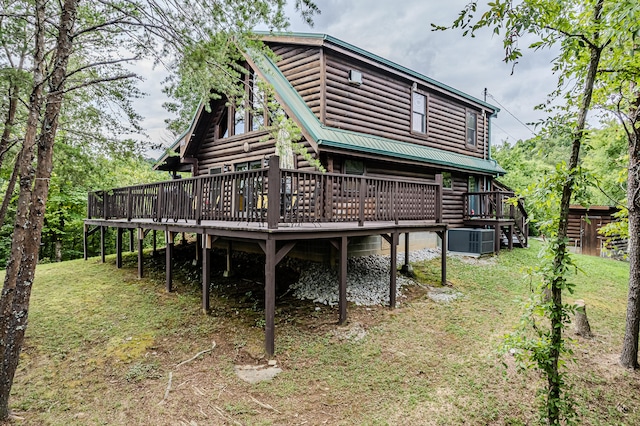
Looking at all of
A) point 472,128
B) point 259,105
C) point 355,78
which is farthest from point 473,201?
point 259,105

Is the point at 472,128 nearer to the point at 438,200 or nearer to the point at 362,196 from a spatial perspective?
the point at 438,200

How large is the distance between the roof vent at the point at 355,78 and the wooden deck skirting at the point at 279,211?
4.10 metres

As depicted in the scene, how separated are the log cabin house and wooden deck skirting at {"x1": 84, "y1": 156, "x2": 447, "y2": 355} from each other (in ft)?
0.09

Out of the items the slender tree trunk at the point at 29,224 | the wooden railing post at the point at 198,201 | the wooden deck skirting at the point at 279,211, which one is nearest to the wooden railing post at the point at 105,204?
the wooden deck skirting at the point at 279,211

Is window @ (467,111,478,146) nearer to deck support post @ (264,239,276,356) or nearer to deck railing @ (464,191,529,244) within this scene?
deck railing @ (464,191,529,244)

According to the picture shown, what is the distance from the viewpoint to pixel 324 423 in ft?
12.8

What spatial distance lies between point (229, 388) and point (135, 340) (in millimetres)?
2602

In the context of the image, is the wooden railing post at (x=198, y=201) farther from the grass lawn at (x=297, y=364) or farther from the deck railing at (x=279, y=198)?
the grass lawn at (x=297, y=364)

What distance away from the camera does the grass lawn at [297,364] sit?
4.09 m

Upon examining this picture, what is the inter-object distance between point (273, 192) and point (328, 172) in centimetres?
343

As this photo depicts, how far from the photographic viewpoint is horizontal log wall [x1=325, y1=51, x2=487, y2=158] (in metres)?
10.2

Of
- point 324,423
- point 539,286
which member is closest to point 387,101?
point 539,286

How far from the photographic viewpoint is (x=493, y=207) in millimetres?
13477

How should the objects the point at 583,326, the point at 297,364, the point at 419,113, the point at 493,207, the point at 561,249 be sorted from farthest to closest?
the point at 493,207
the point at 419,113
the point at 583,326
the point at 297,364
the point at 561,249
